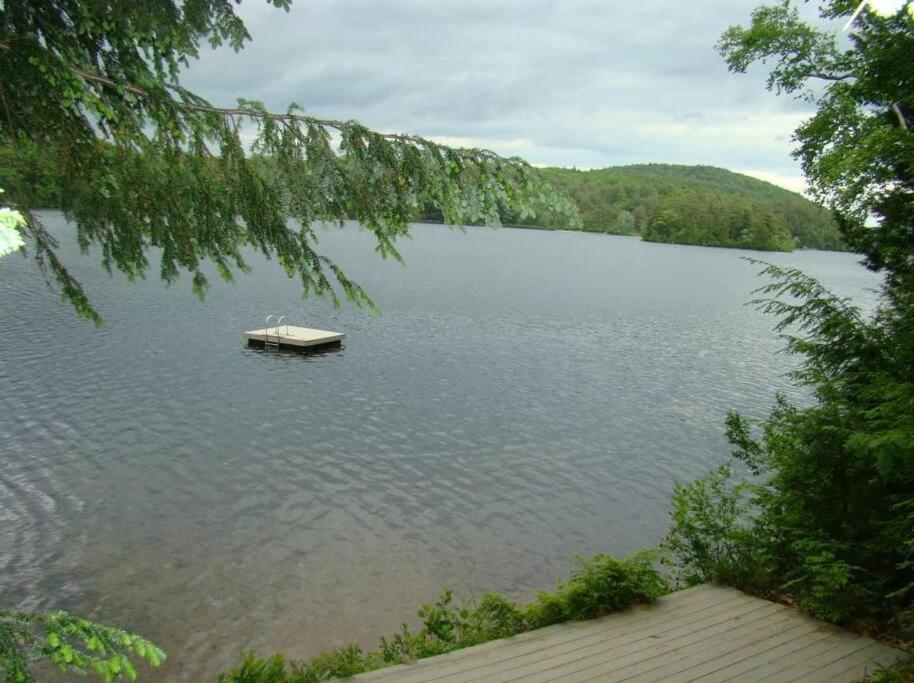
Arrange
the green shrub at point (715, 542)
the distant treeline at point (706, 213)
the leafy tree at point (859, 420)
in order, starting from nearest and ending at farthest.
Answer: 1. the leafy tree at point (859, 420)
2. the green shrub at point (715, 542)
3. the distant treeline at point (706, 213)

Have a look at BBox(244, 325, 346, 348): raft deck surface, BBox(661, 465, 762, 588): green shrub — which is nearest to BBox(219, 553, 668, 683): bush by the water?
BBox(661, 465, 762, 588): green shrub

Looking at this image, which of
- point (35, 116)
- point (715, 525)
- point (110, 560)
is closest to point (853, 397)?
point (715, 525)

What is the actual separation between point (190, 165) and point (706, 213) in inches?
4908

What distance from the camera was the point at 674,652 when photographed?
515cm

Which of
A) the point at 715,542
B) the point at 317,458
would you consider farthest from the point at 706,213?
the point at 715,542

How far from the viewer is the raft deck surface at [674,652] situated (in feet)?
15.8

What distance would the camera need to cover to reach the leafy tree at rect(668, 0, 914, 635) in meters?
5.38

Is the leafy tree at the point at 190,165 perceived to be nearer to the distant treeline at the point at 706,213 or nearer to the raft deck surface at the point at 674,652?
the raft deck surface at the point at 674,652

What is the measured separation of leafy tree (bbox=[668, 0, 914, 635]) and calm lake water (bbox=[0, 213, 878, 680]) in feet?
15.4

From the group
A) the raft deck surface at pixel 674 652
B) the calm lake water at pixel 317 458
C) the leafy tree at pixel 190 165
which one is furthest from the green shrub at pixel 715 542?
the leafy tree at pixel 190 165

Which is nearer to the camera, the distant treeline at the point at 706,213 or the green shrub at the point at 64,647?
the green shrub at the point at 64,647

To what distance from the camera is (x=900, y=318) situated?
20.2ft

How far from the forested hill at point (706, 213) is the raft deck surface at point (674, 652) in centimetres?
8738

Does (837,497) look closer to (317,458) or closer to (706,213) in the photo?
(317,458)
